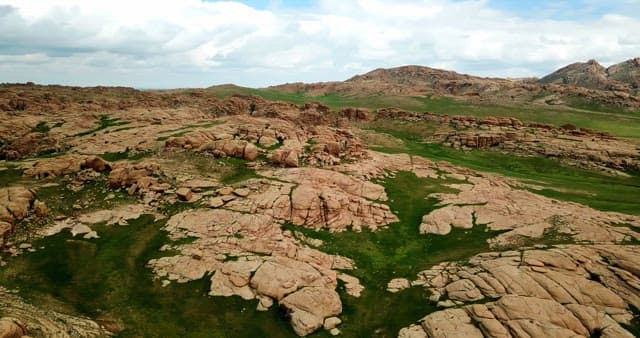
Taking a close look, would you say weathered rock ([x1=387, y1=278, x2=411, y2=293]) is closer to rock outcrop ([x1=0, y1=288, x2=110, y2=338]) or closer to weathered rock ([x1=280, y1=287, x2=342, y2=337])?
weathered rock ([x1=280, y1=287, x2=342, y2=337])

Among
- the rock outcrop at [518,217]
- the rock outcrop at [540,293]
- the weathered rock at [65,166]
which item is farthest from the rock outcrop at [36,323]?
the rock outcrop at [518,217]

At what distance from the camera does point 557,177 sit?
220 ft

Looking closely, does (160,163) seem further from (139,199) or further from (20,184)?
(20,184)

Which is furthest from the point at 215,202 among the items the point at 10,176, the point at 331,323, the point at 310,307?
the point at 10,176

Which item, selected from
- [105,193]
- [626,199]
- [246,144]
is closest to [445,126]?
[626,199]

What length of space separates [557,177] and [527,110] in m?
87.6

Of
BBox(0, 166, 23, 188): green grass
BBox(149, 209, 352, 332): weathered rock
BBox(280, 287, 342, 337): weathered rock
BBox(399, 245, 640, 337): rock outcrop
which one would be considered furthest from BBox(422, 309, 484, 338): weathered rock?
BBox(0, 166, 23, 188): green grass

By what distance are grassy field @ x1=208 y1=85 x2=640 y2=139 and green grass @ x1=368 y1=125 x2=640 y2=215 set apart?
4270 centimetres

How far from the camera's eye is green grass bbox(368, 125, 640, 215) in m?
48.5

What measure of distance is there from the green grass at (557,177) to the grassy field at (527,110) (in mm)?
42697

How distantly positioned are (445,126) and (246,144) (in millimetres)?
74902

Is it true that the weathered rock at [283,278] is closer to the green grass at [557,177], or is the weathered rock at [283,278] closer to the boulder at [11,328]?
the boulder at [11,328]

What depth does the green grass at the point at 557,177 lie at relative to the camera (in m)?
48.5

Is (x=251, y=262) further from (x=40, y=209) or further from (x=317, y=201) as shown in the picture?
(x=40, y=209)
